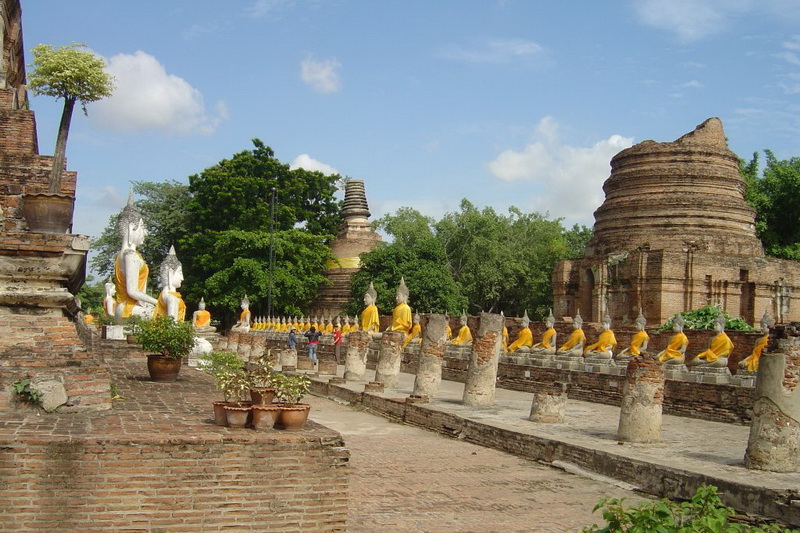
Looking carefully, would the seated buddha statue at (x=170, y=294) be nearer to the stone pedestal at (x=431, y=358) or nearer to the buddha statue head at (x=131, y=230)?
the buddha statue head at (x=131, y=230)

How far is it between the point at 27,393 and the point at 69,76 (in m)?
15.7

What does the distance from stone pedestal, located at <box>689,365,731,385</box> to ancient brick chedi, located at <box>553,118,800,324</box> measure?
11396 millimetres

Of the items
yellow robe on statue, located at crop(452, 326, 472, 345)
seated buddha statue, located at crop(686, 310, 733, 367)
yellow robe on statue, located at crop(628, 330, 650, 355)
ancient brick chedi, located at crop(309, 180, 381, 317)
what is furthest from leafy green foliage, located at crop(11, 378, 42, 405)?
ancient brick chedi, located at crop(309, 180, 381, 317)

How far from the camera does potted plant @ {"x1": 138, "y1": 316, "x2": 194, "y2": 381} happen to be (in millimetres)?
9008

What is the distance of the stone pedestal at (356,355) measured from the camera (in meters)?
19.1

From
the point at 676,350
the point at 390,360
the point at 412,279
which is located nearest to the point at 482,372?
the point at 390,360

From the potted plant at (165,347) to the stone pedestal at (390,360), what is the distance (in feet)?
27.2

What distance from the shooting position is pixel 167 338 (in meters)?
9.13

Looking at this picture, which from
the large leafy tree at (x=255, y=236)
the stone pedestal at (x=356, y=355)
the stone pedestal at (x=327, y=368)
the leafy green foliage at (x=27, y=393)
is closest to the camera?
the leafy green foliage at (x=27, y=393)

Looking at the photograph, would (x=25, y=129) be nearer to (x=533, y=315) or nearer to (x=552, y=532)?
(x=552, y=532)

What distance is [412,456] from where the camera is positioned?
10.4m

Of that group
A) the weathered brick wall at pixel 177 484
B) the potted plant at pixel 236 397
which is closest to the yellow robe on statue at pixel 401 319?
the potted plant at pixel 236 397

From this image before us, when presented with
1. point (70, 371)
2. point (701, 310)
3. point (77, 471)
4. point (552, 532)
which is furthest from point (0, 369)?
point (701, 310)

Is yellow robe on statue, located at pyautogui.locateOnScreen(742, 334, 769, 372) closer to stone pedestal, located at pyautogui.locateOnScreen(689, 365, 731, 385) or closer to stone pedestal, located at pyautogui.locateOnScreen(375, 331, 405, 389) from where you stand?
stone pedestal, located at pyautogui.locateOnScreen(689, 365, 731, 385)
